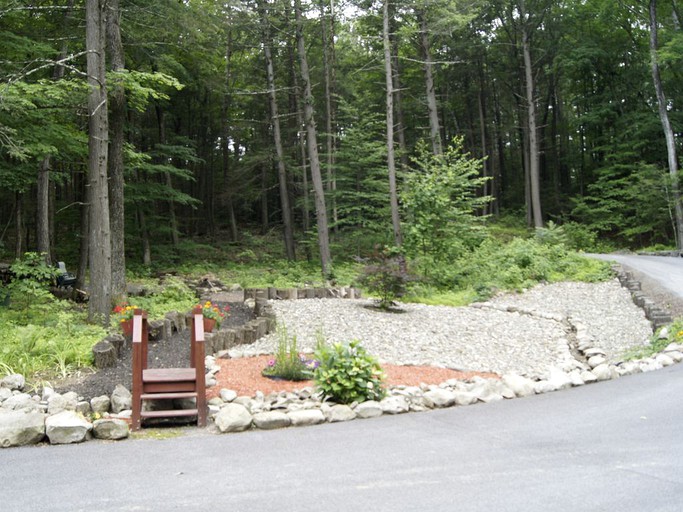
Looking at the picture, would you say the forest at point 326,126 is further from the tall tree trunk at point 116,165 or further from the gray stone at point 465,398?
the gray stone at point 465,398

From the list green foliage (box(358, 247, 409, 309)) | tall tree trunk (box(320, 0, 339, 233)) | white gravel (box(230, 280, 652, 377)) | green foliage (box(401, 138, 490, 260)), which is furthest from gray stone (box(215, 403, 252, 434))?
tall tree trunk (box(320, 0, 339, 233))

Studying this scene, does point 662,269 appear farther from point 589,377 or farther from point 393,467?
point 393,467

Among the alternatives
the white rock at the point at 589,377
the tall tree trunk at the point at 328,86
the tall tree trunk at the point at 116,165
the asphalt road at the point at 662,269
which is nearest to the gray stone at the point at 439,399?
the white rock at the point at 589,377

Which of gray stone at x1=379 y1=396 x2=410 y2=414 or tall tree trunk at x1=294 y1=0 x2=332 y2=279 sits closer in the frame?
gray stone at x1=379 y1=396 x2=410 y2=414

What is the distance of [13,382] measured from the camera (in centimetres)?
557

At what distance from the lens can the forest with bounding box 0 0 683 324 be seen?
10.8m

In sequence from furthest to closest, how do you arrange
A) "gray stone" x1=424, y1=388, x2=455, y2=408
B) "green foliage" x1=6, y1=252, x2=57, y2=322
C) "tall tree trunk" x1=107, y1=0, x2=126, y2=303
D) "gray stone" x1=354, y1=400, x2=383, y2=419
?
"tall tree trunk" x1=107, y1=0, x2=126, y2=303 < "green foliage" x1=6, y1=252, x2=57, y2=322 < "gray stone" x1=424, y1=388, x2=455, y2=408 < "gray stone" x1=354, y1=400, x2=383, y2=419

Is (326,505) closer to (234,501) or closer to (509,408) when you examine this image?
(234,501)

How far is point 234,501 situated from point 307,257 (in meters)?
19.7

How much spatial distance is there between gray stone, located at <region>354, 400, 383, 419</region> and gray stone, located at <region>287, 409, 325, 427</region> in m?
0.34

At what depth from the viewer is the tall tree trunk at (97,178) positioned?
29.4 feet

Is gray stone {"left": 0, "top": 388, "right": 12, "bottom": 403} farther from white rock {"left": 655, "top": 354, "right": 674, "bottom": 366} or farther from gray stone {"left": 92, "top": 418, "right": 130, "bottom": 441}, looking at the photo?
white rock {"left": 655, "top": 354, "right": 674, "bottom": 366}

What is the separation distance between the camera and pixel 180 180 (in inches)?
1101

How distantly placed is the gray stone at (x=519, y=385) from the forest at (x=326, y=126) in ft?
21.0
